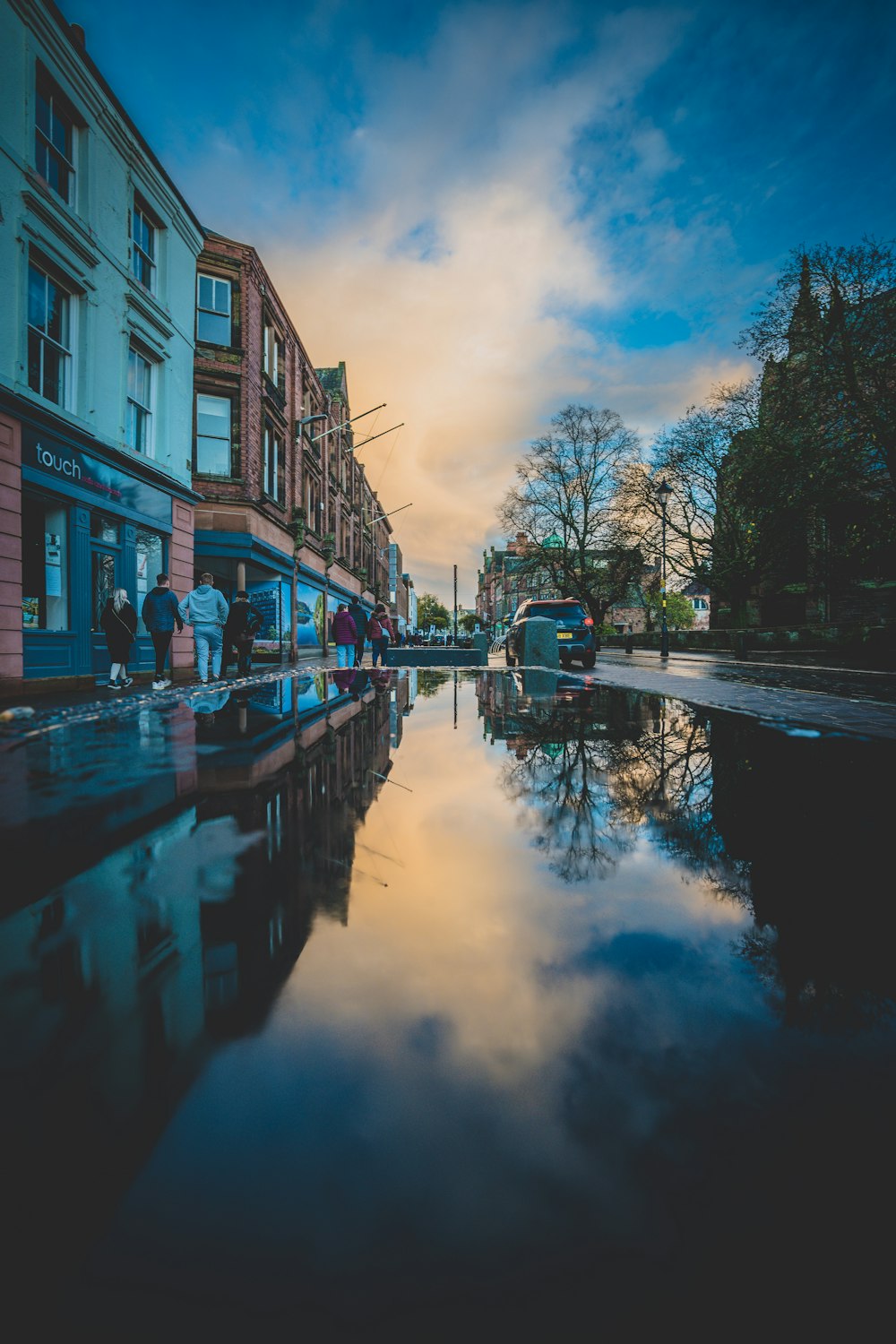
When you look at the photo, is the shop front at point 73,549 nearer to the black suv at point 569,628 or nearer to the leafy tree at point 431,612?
the black suv at point 569,628

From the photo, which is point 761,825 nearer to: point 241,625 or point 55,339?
point 241,625

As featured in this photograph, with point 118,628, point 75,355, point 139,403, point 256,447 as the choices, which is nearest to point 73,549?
point 118,628

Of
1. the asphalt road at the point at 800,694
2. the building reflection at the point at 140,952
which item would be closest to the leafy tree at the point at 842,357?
the asphalt road at the point at 800,694

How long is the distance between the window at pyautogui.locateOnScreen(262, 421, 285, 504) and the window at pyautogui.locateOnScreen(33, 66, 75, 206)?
10175 mm

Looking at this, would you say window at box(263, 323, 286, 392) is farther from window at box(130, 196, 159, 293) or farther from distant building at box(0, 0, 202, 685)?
distant building at box(0, 0, 202, 685)

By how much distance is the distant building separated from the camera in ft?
33.9

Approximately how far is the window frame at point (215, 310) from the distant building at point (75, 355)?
4211 mm

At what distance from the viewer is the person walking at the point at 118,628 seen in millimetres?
11094

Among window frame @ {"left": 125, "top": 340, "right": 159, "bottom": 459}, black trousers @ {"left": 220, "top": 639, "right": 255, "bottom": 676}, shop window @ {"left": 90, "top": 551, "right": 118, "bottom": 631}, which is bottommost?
black trousers @ {"left": 220, "top": 639, "right": 255, "bottom": 676}

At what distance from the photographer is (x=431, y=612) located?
163m

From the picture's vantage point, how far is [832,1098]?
1172mm

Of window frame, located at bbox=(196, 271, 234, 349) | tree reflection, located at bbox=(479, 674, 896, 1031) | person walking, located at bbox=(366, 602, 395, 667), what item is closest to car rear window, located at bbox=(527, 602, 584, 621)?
person walking, located at bbox=(366, 602, 395, 667)

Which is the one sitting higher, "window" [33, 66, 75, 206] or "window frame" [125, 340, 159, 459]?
"window" [33, 66, 75, 206]

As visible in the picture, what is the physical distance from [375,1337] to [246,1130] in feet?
1.34
